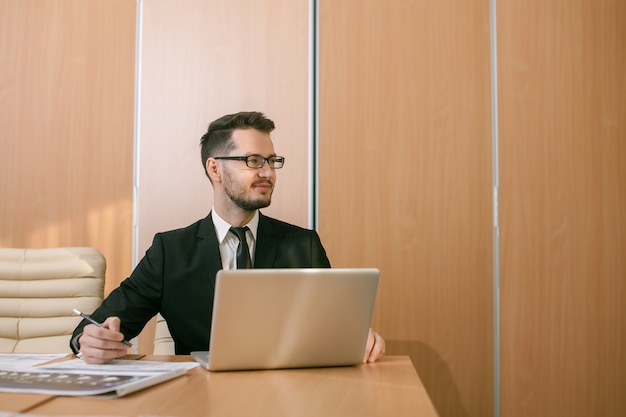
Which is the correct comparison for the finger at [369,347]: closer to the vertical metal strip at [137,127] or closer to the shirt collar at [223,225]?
the shirt collar at [223,225]

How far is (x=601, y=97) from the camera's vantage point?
10.8ft

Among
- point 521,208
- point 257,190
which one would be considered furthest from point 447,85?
point 257,190

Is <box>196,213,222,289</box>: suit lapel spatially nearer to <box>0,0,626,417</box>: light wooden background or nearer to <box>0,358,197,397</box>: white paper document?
<box>0,358,197,397</box>: white paper document

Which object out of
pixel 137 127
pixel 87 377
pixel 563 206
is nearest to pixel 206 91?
pixel 137 127

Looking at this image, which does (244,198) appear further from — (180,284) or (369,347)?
(369,347)

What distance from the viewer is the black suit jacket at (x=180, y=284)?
2.22m

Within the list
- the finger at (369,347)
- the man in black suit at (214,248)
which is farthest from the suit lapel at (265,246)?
the finger at (369,347)

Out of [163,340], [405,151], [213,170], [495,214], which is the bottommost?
[163,340]

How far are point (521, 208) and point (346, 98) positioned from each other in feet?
3.37

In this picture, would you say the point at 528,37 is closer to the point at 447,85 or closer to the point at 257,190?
the point at 447,85

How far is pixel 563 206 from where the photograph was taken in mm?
3250

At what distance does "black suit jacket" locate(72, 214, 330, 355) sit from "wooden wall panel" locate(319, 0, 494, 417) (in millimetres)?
898

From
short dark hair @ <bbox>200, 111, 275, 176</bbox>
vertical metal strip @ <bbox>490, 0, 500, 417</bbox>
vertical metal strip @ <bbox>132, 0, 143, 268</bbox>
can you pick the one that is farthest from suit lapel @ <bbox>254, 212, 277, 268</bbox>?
vertical metal strip @ <bbox>490, 0, 500, 417</bbox>

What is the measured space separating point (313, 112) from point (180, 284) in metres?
1.35
